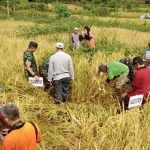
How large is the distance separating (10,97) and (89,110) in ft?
5.35

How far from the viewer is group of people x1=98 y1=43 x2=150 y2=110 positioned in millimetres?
5320

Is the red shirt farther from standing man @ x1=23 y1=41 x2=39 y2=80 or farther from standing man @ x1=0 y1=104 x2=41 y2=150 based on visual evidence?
standing man @ x1=0 y1=104 x2=41 y2=150

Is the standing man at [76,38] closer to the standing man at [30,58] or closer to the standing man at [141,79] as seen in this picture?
the standing man at [30,58]

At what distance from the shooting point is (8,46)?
31.0 feet

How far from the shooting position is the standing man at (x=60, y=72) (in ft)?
19.0

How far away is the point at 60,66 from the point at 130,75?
5.24 feet

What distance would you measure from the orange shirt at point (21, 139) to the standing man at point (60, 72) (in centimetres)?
271

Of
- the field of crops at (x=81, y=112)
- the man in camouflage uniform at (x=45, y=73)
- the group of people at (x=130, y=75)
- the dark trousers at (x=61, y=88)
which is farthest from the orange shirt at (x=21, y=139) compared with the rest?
the man in camouflage uniform at (x=45, y=73)

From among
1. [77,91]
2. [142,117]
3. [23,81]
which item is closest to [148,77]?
[142,117]

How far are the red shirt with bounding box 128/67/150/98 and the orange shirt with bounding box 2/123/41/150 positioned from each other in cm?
266

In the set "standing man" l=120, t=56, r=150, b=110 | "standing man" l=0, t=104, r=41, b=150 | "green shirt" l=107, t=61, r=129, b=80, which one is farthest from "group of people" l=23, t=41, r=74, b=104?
"standing man" l=0, t=104, r=41, b=150

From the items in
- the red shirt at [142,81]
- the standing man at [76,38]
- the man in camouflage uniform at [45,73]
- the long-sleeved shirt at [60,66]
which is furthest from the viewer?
the standing man at [76,38]

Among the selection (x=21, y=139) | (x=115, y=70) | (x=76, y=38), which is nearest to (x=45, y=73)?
(x=115, y=70)

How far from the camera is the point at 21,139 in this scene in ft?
10.1
